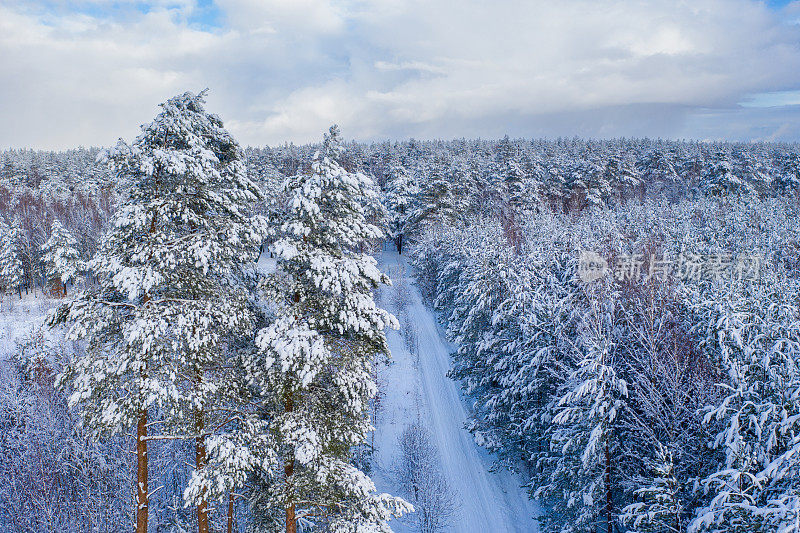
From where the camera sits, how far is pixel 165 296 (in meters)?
8.81

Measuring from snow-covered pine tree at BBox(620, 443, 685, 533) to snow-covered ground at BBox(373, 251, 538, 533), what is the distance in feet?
24.4

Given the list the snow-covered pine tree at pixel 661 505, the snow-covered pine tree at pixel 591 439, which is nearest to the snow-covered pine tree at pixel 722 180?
the snow-covered pine tree at pixel 591 439

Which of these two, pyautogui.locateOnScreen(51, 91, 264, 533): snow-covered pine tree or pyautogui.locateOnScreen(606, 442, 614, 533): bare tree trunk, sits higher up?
pyautogui.locateOnScreen(51, 91, 264, 533): snow-covered pine tree

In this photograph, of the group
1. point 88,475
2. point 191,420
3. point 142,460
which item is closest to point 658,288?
point 191,420

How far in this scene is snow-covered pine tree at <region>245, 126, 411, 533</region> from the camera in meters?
8.57

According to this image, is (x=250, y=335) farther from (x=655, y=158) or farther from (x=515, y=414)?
(x=655, y=158)

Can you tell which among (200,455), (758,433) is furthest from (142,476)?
(758,433)

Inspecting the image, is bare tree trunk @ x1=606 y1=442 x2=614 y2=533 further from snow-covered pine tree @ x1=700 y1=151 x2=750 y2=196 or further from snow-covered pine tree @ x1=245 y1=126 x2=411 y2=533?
snow-covered pine tree @ x1=700 y1=151 x2=750 y2=196

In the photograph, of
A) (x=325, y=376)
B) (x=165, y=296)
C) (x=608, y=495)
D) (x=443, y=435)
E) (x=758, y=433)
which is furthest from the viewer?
(x=443, y=435)

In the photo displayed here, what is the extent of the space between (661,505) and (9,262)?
2483 inches

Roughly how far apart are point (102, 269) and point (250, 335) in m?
3.23

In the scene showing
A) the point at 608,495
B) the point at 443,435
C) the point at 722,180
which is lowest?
the point at 443,435

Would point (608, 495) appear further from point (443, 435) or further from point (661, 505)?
point (443, 435)

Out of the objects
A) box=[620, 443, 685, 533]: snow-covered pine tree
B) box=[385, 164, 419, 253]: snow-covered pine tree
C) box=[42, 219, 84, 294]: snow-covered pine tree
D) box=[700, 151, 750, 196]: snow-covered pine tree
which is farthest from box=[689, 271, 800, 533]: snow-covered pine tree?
box=[42, 219, 84, 294]: snow-covered pine tree
